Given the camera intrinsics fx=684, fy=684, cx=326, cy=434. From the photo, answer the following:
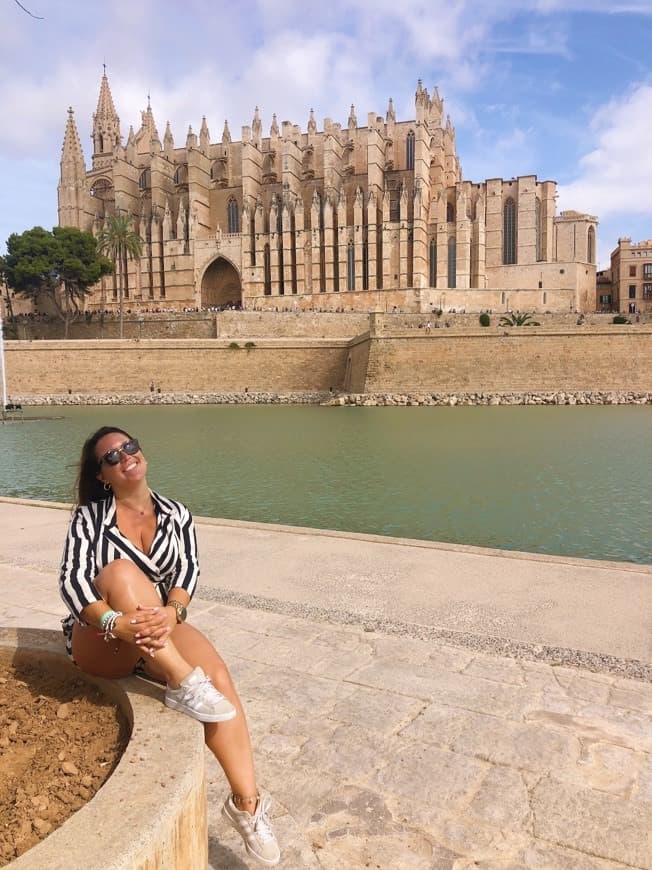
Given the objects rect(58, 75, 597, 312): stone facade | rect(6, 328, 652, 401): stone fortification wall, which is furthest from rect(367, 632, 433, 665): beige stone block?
rect(58, 75, 597, 312): stone facade

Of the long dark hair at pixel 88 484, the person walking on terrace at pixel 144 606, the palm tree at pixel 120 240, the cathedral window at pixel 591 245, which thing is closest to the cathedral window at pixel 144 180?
the palm tree at pixel 120 240

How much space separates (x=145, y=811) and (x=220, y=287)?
51.9 m

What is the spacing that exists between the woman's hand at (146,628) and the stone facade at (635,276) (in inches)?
2051

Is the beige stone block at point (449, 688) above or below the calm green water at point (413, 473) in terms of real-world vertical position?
above

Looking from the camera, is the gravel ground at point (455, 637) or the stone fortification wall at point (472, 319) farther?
the stone fortification wall at point (472, 319)

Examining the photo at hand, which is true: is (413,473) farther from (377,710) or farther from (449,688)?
(377,710)

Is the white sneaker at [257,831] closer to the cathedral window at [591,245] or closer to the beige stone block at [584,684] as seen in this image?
the beige stone block at [584,684]

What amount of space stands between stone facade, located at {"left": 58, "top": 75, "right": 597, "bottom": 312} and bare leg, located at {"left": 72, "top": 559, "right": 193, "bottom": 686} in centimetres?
4314

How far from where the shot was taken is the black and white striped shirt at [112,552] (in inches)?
85.1

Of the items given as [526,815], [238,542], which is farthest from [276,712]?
[238,542]

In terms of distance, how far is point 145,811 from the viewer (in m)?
1.46

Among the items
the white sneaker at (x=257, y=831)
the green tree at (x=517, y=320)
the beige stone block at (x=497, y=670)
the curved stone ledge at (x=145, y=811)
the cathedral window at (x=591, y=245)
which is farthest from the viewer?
the cathedral window at (x=591, y=245)

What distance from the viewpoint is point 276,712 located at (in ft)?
9.04

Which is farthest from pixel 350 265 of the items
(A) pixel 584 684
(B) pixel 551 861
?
(B) pixel 551 861
